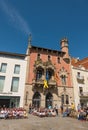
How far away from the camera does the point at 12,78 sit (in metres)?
26.0

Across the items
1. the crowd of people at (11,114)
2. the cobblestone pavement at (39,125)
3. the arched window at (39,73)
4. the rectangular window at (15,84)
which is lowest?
the cobblestone pavement at (39,125)

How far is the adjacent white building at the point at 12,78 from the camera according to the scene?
24.7 metres

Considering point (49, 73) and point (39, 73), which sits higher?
point (49, 73)

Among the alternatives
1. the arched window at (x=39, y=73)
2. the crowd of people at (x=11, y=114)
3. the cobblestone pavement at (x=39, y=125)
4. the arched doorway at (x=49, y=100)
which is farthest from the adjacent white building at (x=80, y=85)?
the cobblestone pavement at (x=39, y=125)

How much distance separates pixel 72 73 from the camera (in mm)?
31312

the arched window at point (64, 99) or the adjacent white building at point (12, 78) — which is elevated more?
the adjacent white building at point (12, 78)

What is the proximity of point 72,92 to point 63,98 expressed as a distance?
9.05 feet

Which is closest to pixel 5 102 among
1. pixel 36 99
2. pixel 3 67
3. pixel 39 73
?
pixel 36 99

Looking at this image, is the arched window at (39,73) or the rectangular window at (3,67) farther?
the arched window at (39,73)

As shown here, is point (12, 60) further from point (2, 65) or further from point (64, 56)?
point (64, 56)

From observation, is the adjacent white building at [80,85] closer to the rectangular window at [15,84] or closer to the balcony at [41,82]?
the balcony at [41,82]

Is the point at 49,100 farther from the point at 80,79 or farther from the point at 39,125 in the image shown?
the point at 39,125

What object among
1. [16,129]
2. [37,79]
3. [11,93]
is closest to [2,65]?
[11,93]

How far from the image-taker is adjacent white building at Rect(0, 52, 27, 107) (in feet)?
80.9
